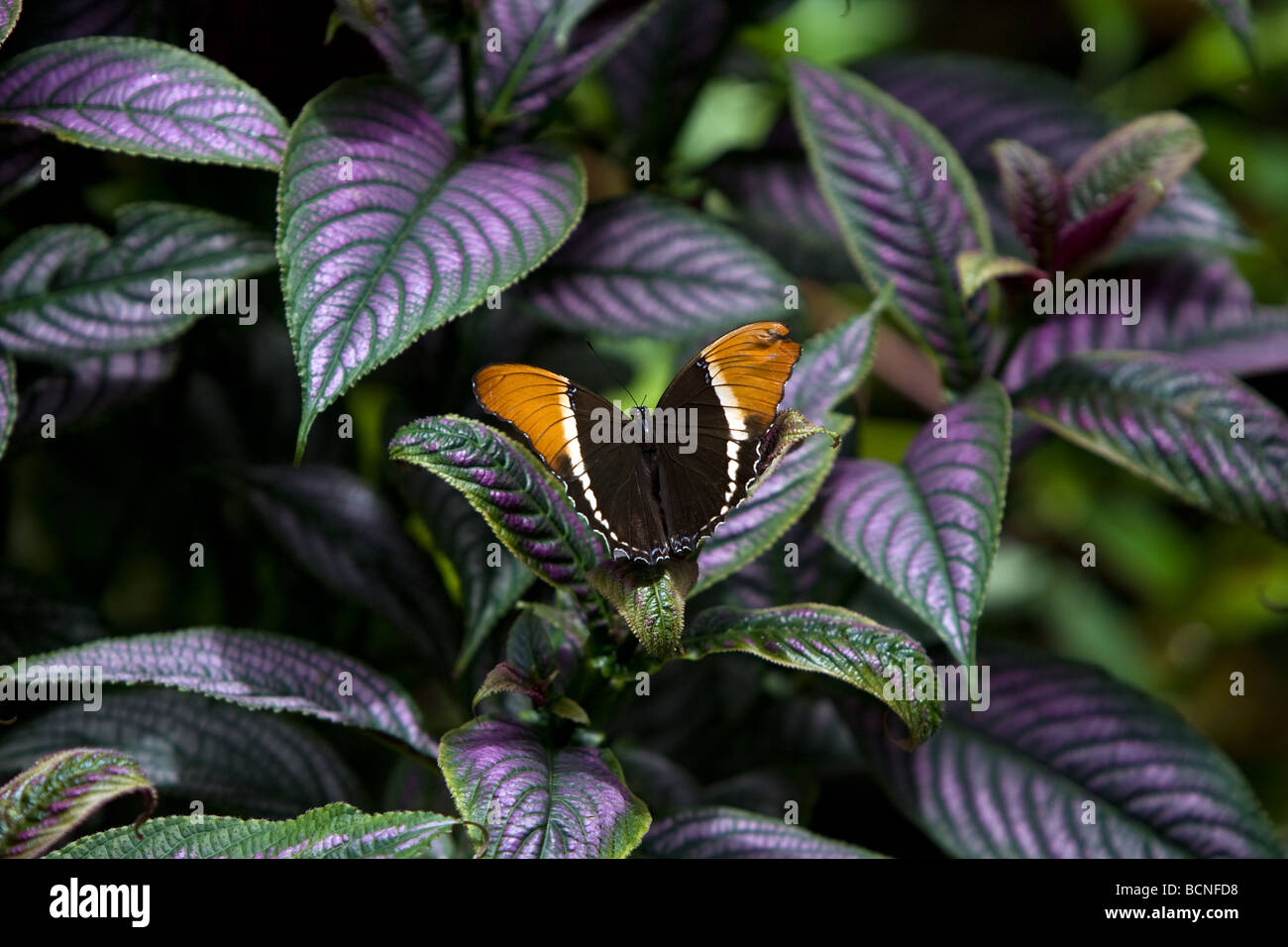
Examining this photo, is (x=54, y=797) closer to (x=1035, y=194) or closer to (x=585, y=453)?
(x=585, y=453)

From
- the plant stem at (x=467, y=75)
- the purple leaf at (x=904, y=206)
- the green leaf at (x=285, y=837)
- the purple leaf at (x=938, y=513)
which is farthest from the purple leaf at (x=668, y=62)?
the green leaf at (x=285, y=837)

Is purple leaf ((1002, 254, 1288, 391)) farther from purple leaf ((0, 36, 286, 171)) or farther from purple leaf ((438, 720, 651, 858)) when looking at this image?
purple leaf ((0, 36, 286, 171))

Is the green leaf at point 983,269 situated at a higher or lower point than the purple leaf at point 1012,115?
lower

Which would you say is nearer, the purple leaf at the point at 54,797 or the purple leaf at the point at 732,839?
the purple leaf at the point at 54,797

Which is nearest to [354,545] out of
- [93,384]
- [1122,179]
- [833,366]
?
[93,384]

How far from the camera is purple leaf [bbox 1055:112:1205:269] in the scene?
1076 mm

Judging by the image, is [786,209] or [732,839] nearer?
[732,839]

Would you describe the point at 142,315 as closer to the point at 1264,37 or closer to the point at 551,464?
the point at 551,464

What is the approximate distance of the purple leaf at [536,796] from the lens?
2.38 feet

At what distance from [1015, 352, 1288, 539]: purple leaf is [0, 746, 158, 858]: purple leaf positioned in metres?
0.88

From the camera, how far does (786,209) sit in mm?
1351

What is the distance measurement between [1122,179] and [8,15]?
104 centimetres

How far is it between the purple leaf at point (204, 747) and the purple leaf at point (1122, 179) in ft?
3.03

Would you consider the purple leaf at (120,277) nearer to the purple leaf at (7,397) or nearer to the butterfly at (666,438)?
the purple leaf at (7,397)
